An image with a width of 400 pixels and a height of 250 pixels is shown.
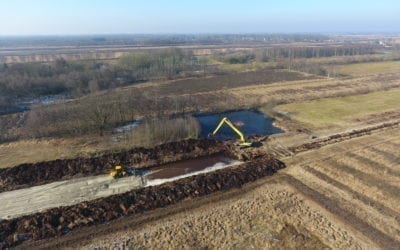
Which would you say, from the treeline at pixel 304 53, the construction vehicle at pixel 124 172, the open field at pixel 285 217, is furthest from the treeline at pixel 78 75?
the open field at pixel 285 217

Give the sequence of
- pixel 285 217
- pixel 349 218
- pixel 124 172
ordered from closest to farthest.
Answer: pixel 349 218, pixel 285 217, pixel 124 172

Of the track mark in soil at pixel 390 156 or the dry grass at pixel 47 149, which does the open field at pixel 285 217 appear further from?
the dry grass at pixel 47 149

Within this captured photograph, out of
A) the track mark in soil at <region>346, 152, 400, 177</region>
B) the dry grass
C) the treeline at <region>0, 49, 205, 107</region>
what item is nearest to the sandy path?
the dry grass

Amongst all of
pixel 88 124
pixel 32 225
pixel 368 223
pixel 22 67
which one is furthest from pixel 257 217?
pixel 22 67

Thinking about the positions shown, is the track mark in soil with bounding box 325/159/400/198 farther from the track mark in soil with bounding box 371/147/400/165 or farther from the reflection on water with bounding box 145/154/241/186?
the reflection on water with bounding box 145/154/241/186

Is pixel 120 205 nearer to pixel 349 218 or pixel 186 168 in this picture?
pixel 186 168

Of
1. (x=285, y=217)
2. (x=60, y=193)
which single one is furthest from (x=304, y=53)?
(x=60, y=193)
